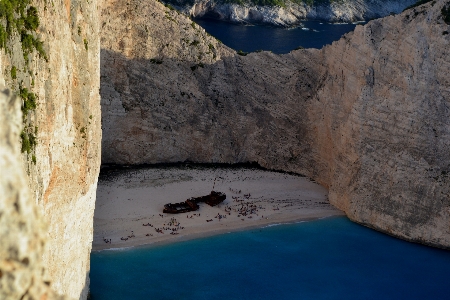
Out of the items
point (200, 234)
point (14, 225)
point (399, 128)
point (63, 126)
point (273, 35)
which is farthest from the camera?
point (273, 35)

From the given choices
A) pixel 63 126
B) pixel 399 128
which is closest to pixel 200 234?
pixel 399 128

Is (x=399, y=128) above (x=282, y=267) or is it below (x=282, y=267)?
above

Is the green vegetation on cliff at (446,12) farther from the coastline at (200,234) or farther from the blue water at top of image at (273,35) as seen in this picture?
the blue water at top of image at (273,35)

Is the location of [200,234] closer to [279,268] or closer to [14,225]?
[279,268]

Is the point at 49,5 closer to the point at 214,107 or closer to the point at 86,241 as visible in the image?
the point at 86,241

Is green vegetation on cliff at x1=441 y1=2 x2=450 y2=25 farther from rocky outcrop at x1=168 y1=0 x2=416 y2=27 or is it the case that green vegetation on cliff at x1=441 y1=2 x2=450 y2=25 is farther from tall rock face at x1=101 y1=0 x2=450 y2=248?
rocky outcrop at x1=168 y1=0 x2=416 y2=27

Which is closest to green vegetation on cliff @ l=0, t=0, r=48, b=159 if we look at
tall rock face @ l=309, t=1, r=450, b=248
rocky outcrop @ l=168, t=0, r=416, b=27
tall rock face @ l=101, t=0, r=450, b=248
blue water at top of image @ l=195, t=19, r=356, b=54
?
tall rock face @ l=101, t=0, r=450, b=248
